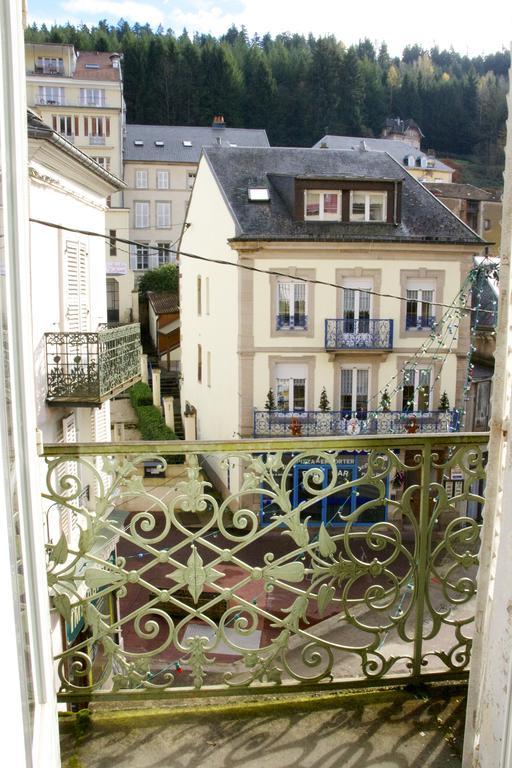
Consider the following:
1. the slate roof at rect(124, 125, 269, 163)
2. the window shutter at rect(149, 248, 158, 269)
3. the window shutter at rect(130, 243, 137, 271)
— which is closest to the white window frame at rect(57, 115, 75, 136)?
the slate roof at rect(124, 125, 269, 163)

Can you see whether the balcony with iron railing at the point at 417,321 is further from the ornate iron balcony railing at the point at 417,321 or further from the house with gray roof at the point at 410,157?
the house with gray roof at the point at 410,157

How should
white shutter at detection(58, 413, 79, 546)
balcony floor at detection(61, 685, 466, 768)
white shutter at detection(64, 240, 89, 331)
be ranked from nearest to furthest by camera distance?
balcony floor at detection(61, 685, 466, 768) < white shutter at detection(58, 413, 79, 546) < white shutter at detection(64, 240, 89, 331)

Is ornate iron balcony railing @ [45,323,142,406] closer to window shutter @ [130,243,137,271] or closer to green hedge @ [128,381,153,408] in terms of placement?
green hedge @ [128,381,153,408]

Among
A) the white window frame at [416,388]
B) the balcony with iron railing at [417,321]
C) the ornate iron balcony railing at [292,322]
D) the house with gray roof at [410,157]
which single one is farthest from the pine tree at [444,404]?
the house with gray roof at [410,157]

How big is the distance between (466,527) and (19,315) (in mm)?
1369

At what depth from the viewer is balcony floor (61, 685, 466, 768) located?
5.37 feet

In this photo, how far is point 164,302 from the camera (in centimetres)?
2825

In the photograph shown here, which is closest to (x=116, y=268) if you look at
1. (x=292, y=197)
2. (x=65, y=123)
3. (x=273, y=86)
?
(x=65, y=123)

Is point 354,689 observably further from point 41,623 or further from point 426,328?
point 426,328

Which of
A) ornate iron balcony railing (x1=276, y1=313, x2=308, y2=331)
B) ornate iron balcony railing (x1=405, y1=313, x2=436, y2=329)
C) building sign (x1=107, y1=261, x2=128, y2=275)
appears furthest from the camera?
building sign (x1=107, y1=261, x2=128, y2=275)

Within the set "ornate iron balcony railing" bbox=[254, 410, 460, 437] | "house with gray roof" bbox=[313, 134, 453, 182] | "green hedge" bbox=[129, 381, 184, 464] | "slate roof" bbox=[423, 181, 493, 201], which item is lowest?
"green hedge" bbox=[129, 381, 184, 464]

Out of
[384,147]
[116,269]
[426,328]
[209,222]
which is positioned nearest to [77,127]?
[116,269]

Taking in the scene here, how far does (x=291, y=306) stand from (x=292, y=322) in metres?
0.33

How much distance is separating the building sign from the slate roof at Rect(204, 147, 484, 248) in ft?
44.2
